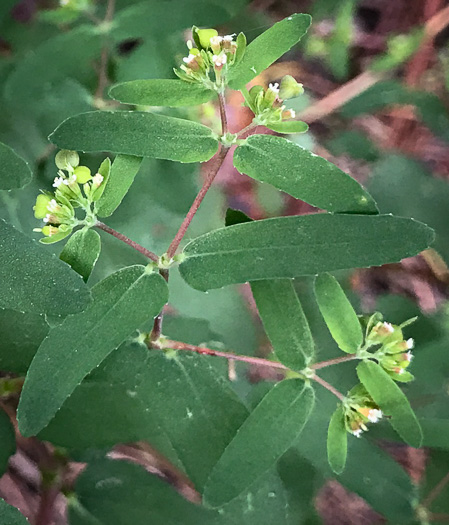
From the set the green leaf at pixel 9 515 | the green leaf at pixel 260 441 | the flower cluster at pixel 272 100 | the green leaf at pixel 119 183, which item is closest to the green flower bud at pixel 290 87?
the flower cluster at pixel 272 100

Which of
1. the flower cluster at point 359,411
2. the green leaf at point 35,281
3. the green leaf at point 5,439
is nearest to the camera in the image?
the green leaf at point 35,281

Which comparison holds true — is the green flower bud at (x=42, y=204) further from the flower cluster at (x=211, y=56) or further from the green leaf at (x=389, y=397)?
the green leaf at (x=389, y=397)

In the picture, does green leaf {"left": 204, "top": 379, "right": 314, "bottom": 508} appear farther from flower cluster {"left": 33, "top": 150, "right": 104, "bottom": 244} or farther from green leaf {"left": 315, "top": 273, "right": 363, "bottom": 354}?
flower cluster {"left": 33, "top": 150, "right": 104, "bottom": 244}

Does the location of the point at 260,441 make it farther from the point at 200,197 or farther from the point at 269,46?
the point at 269,46

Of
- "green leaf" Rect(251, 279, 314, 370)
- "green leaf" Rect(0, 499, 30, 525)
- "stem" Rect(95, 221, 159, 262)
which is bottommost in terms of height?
"green leaf" Rect(0, 499, 30, 525)

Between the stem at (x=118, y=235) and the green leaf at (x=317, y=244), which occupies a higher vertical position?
the green leaf at (x=317, y=244)

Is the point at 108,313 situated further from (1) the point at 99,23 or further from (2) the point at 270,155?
(1) the point at 99,23

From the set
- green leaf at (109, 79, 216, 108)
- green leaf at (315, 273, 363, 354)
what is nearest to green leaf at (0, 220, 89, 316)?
green leaf at (109, 79, 216, 108)
